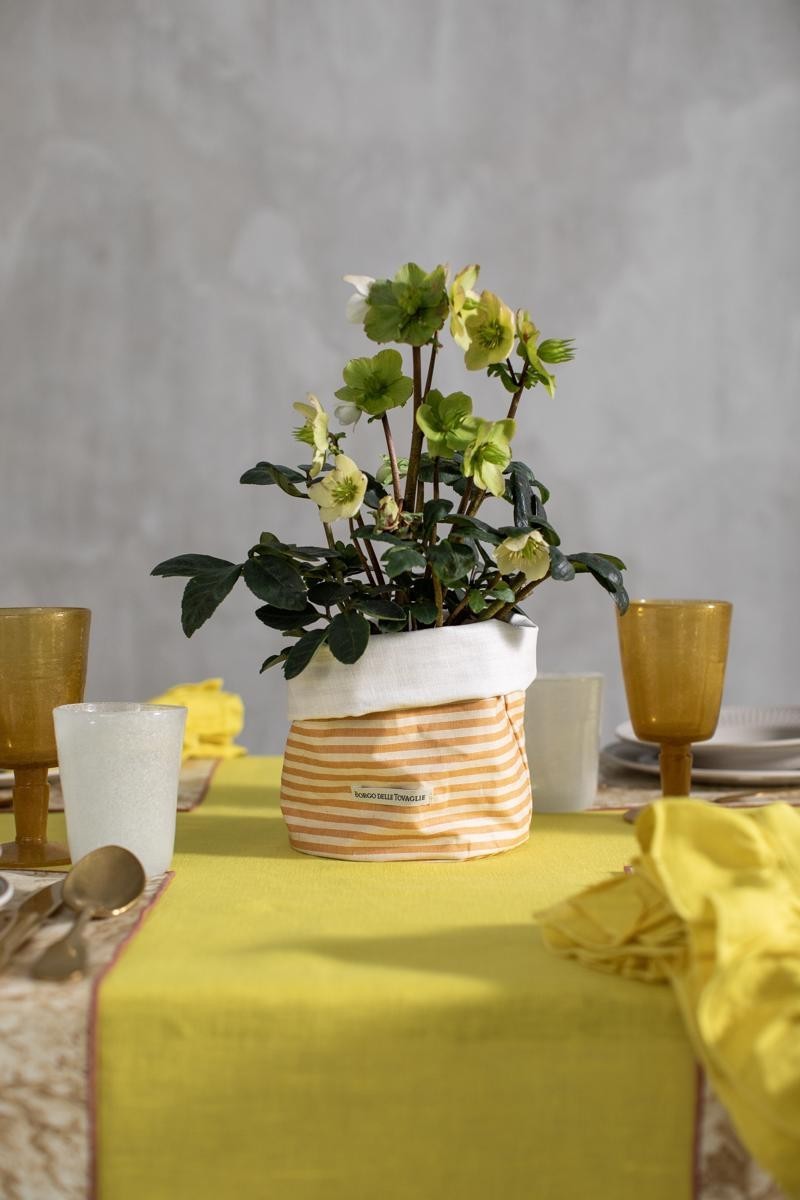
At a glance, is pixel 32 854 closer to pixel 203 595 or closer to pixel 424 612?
pixel 203 595

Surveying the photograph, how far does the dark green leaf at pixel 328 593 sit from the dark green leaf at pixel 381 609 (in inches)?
0.7

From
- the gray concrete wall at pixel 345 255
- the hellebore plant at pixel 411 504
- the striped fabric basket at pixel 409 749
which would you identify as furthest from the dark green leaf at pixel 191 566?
the gray concrete wall at pixel 345 255

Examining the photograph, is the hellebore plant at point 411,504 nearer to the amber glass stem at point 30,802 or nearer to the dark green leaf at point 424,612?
the dark green leaf at point 424,612

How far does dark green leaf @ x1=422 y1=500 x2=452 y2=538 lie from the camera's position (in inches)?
31.9

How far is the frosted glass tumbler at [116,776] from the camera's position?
2.52ft

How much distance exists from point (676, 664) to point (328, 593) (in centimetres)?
31

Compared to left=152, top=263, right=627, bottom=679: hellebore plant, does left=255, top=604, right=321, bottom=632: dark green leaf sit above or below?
below

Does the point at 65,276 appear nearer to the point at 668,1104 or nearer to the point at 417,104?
the point at 417,104

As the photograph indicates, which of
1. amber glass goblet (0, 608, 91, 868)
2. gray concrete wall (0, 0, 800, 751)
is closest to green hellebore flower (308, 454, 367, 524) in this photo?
amber glass goblet (0, 608, 91, 868)

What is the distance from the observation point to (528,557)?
2.69ft

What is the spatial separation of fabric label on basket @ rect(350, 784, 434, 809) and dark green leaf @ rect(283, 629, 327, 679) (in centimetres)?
10

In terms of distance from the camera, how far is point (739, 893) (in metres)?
0.56

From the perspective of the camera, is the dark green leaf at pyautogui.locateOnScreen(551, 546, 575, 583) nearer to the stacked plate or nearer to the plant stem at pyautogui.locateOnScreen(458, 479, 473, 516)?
the plant stem at pyautogui.locateOnScreen(458, 479, 473, 516)

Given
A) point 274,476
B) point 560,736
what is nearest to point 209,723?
point 560,736
